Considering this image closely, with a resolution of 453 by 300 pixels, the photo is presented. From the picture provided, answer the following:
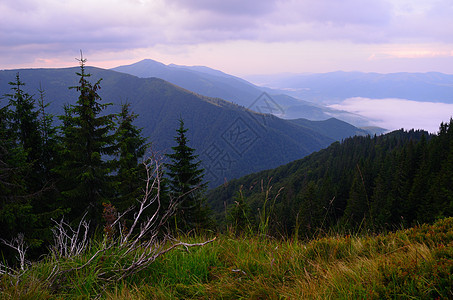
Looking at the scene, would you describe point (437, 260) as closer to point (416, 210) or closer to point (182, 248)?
point (182, 248)

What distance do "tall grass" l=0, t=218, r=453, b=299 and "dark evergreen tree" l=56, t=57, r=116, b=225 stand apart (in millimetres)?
10459

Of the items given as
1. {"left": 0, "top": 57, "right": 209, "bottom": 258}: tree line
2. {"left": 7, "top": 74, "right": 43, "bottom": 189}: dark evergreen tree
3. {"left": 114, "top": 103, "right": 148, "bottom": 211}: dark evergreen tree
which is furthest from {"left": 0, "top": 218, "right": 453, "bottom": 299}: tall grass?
{"left": 7, "top": 74, "right": 43, "bottom": 189}: dark evergreen tree

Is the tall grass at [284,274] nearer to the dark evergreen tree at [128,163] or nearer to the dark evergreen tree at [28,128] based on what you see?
the dark evergreen tree at [128,163]

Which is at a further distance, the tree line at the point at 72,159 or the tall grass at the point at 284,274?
the tree line at the point at 72,159

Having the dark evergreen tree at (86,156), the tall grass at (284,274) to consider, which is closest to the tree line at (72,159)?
the dark evergreen tree at (86,156)

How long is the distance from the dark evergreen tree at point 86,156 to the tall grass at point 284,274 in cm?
1046

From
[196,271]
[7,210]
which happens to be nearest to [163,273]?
[196,271]

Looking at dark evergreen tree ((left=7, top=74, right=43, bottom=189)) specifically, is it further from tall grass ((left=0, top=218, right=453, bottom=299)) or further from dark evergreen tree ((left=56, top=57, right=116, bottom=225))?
tall grass ((left=0, top=218, right=453, bottom=299))

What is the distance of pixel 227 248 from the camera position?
317 cm

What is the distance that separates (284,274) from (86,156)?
12828mm

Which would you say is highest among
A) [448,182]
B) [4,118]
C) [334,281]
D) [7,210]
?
[4,118]

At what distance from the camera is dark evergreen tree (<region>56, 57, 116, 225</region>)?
1208 centimetres

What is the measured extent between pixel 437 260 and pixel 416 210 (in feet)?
127

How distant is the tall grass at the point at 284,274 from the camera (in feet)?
6.40
